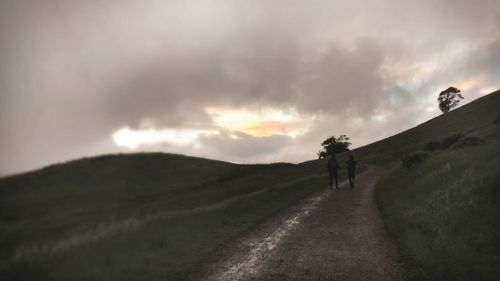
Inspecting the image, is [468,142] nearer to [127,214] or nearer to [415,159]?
[415,159]

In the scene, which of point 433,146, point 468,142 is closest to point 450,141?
point 433,146

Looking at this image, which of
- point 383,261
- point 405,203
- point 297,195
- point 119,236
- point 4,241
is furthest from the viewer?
point 4,241

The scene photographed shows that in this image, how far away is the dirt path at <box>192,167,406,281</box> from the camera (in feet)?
33.3

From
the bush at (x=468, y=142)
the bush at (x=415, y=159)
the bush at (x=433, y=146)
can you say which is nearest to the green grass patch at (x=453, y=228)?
the bush at (x=415, y=159)

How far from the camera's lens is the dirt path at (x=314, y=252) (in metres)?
10.1

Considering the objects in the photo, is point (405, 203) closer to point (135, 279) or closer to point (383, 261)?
point (383, 261)

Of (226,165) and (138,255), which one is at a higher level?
(226,165)

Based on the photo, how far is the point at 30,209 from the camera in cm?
5581

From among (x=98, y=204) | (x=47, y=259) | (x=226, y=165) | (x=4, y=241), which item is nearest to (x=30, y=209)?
(x=98, y=204)

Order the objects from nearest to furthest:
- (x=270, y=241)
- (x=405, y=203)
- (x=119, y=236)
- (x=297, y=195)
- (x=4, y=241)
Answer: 1. (x=270, y=241)
2. (x=119, y=236)
3. (x=405, y=203)
4. (x=297, y=195)
5. (x=4, y=241)

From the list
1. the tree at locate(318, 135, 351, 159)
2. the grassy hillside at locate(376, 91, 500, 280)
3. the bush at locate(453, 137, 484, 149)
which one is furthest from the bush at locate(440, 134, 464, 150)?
the tree at locate(318, 135, 351, 159)

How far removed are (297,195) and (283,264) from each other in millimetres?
18277

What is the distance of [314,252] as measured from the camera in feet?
40.1

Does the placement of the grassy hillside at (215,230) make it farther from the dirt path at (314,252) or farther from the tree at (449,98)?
the tree at (449,98)
